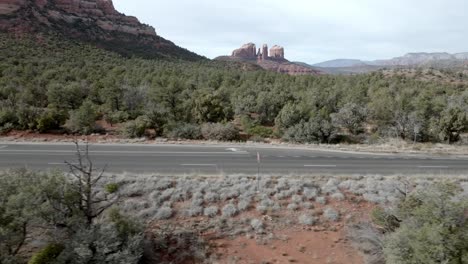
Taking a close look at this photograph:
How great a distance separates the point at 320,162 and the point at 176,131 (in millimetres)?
12932

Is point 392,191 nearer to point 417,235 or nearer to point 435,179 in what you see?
point 435,179

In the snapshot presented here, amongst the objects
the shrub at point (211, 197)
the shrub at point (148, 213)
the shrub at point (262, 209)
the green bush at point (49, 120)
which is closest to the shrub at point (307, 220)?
the shrub at point (262, 209)

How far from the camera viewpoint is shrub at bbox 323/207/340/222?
42.2ft

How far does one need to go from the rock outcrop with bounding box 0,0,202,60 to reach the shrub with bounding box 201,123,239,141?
199 feet

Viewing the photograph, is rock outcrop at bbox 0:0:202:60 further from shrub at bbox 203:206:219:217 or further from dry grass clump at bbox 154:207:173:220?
shrub at bbox 203:206:219:217

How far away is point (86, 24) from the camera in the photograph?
9231cm

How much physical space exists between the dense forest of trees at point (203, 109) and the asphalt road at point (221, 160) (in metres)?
7.18

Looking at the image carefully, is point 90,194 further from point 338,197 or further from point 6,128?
point 6,128

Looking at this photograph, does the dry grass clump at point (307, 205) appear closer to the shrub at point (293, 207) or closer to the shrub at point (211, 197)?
the shrub at point (293, 207)

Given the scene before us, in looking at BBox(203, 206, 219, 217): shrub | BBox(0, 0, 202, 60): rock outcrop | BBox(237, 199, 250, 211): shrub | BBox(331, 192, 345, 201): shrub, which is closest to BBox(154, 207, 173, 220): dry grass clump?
BBox(203, 206, 219, 217): shrub

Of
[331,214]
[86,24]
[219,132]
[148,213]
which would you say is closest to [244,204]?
[331,214]

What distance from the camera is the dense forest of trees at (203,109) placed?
89.9 ft

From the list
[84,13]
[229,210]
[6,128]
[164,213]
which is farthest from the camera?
[84,13]

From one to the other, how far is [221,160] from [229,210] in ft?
16.7
